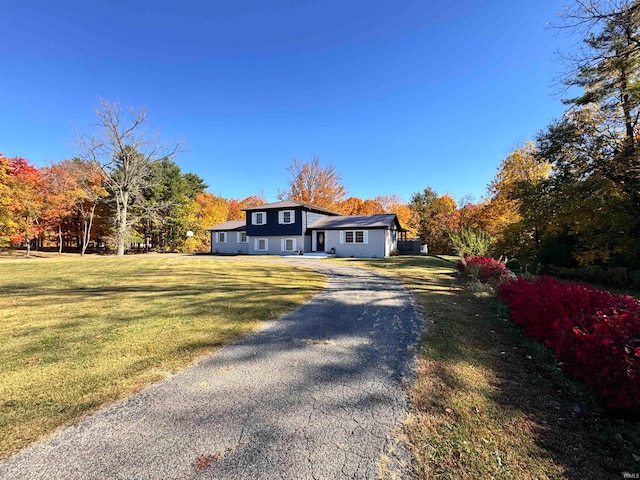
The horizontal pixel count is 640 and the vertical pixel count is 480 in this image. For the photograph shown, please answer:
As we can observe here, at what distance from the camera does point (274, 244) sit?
1083 inches

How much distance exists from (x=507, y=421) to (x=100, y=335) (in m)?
5.44

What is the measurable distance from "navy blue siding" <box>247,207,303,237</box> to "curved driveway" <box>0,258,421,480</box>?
22.0 meters

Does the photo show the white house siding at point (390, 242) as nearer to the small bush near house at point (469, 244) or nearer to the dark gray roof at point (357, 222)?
the dark gray roof at point (357, 222)

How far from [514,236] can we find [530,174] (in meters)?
12.9

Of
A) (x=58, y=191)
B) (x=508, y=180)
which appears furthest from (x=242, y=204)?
(x=508, y=180)

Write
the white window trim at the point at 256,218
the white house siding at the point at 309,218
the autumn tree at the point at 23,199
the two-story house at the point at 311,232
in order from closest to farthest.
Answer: the autumn tree at the point at 23,199 → the two-story house at the point at 311,232 → the white house siding at the point at 309,218 → the white window trim at the point at 256,218

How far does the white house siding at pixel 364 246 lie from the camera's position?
23703mm

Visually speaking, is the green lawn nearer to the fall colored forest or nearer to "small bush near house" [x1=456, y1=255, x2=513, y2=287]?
"small bush near house" [x1=456, y1=255, x2=513, y2=287]

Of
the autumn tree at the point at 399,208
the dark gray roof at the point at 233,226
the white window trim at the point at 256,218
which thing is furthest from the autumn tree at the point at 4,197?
the autumn tree at the point at 399,208

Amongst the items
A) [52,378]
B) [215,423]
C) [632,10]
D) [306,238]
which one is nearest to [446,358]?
[215,423]

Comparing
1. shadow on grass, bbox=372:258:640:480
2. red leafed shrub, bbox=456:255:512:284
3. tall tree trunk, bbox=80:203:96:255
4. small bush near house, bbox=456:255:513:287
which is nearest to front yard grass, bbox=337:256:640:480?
shadow on grass, bbox=372:258:640:480

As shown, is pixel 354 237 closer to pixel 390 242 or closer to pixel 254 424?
pixel 390 242

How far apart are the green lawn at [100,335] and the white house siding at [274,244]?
667 inches

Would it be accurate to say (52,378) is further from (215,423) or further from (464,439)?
(464,439)
